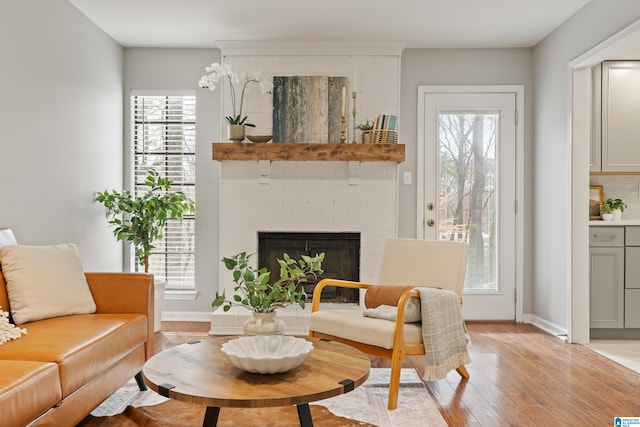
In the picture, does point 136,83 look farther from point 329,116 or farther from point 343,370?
point 343,370

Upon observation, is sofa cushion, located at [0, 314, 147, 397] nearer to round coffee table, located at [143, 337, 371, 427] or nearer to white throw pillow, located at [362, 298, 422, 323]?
round coffee table, located at [143, 337, 371, 427]

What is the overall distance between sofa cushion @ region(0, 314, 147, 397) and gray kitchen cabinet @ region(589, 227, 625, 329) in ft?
11.2

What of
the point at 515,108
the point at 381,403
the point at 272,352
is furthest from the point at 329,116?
the point at 272,352

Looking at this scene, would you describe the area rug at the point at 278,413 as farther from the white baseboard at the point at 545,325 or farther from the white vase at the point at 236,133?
the white vase at the point at 236,133

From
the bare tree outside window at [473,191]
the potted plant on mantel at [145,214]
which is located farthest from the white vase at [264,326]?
the bare tree outside window at [473,191]

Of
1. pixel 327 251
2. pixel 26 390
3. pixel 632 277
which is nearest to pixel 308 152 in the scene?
pixel 327 251

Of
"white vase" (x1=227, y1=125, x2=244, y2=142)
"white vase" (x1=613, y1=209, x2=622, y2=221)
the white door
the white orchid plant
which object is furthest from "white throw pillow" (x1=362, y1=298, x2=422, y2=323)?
"white vase" (x1=613, y1=209, x2=622, y2=221)

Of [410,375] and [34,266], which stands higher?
[34,266]

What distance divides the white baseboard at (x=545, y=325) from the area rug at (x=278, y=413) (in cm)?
201

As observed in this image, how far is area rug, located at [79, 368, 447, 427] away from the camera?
8.71 feet

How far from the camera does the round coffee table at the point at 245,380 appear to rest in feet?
5.91

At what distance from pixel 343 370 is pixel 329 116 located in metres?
3.23

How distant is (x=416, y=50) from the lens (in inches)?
207

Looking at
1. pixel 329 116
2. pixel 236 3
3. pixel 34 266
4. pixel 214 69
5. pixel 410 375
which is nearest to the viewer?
pixel 34 266
